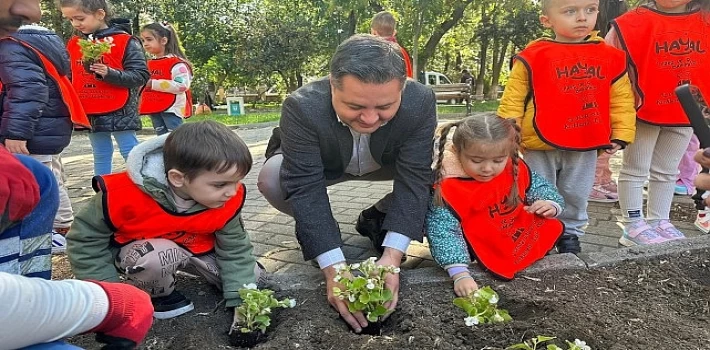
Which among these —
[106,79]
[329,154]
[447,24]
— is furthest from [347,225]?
[447,24]

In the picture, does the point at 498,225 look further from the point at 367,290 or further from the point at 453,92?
the point at 453,92

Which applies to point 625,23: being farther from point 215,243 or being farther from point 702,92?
point 215,243

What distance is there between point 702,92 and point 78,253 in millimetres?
3249

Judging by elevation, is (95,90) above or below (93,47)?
below

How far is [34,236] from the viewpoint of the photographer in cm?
164

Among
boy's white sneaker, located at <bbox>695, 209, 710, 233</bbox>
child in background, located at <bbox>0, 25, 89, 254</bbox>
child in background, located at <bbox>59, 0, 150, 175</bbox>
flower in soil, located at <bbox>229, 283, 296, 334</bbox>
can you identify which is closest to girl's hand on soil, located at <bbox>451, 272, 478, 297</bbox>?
flower in soil, located at <bbox>229, 283, 296, 334</bbox>

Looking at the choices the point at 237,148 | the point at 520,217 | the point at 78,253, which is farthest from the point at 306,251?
the point at 520,217

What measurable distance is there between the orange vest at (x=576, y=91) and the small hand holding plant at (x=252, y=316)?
1.76 meters

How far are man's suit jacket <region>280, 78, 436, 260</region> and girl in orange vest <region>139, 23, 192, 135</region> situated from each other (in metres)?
3.15

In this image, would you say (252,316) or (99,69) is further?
(99,69)

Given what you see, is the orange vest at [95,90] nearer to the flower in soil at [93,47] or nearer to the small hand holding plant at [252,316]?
the flower in soil at [93,47]

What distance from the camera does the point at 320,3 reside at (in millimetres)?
23578

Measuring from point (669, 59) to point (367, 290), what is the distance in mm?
2253

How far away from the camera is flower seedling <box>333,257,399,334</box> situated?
6.77 ft
